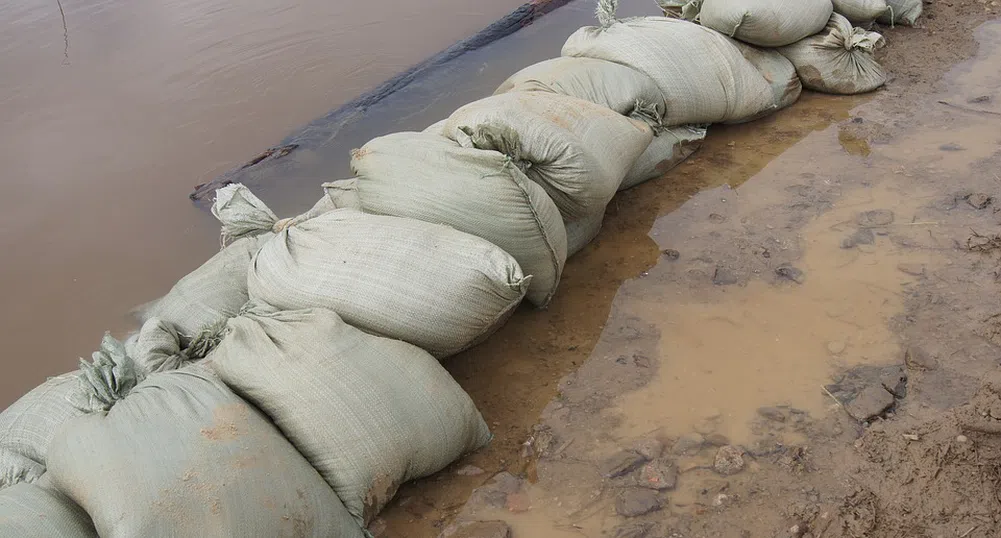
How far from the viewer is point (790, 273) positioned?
2775 millimetres

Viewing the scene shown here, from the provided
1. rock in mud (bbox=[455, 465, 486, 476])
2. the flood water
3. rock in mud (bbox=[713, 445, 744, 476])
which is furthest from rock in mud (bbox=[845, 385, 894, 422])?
the flood water

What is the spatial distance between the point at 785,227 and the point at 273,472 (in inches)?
89.7

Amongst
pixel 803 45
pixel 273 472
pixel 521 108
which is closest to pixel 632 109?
pixel 521 108

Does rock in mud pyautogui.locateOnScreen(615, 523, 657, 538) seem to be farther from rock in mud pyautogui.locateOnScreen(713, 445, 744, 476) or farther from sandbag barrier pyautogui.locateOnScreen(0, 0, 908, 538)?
sandbag barrier pyautogui.locateOnScreen(0, 0, 908, 538)

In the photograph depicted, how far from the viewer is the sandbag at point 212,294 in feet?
7.92

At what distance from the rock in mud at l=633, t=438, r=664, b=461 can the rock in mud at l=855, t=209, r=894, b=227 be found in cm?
151

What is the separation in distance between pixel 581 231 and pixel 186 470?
1.82 metres

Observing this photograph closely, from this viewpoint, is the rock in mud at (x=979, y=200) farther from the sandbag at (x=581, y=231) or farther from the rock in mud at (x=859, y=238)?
the sandbag at (x=581, y=231)

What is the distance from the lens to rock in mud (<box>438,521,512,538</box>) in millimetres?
1937

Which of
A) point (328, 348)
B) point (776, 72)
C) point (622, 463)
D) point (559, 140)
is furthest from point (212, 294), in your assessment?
point (776, 72)

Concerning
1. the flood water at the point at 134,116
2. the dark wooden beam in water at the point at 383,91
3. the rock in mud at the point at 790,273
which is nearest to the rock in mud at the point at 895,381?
the rock in mud at the point at 790,273

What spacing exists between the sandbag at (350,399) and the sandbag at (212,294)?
37 cm

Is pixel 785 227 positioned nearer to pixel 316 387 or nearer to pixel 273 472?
pixel 316 387

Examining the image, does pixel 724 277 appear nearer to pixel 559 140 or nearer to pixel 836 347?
pixel 836 347
